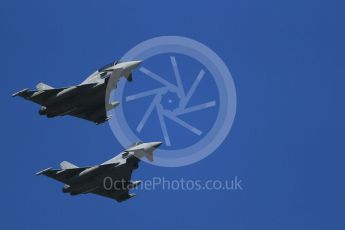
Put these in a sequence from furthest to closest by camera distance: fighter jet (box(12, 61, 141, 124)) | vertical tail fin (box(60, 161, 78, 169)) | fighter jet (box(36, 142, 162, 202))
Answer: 1. vertical tail fin (box(60, 161, 78, 169))
2. fighter jet (box(36, 142, 162, 202))
3. fighter jet (box(12, 61, 141, 124))

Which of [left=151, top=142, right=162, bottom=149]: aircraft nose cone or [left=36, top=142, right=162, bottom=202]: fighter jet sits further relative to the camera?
[left=36, top=142, right=162, bottom=202]: fighter jet

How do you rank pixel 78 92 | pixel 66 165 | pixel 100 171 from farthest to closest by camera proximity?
pixel 66 165, pixel 100 171, pixel 78 92

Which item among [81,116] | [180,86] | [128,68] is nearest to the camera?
[128,68]

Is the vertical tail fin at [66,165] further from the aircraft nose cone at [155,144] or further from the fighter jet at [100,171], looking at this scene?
the aircraft nose cone at [155,144]

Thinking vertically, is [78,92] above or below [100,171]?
above

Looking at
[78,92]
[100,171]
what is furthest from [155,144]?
[78,92]

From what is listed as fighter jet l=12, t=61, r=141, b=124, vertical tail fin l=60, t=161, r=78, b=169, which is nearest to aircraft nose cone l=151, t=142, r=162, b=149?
fighter jet l=12, t=61, r=141, b=124

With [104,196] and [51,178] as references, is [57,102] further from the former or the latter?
[104,196]

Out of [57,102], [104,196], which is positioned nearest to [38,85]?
[57,102]

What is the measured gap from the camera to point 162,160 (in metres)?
96.4

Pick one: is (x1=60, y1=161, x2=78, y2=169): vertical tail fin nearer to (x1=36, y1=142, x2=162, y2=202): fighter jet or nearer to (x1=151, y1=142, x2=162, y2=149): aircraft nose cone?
(x1=36, y1=142, x2=162, y2=202): fighter jet

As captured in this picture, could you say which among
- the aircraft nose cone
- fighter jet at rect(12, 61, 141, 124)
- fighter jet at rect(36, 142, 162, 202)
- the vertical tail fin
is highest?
fighter jet at rect(12, 61, 141, 124)

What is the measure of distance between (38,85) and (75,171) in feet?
36.1

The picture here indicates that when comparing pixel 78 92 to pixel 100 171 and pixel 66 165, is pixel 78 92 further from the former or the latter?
pixel 66 165
